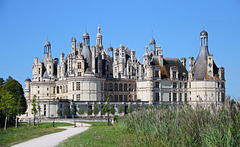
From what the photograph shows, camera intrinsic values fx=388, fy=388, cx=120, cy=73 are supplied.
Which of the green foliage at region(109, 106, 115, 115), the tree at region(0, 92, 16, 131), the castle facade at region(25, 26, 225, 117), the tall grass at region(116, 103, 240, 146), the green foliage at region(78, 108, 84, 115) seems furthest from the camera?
the castle facade at region(25, 26, 225, 117)

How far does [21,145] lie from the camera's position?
28188 millimetres

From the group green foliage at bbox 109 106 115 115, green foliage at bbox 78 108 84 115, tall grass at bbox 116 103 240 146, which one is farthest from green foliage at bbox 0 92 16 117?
tall grass at bbox 116 103 240 146

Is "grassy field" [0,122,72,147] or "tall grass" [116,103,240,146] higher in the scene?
"tall grass" [116,103,240,146]

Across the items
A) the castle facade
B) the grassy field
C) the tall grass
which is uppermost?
the castle facade

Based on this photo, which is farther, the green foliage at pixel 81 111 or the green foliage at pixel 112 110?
the green foliage at pixel 112 110

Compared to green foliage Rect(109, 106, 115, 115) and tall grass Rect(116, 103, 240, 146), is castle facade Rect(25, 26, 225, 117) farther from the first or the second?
tall grass Rect(116, 103, 240, 146)

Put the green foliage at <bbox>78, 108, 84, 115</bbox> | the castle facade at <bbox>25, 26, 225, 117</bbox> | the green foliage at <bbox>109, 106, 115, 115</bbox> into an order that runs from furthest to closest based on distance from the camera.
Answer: the castle facade at <bbox>25, 26, 225, 117</bbox> → the green foliage at <bbox>109, 106, 115, 115</bbox> → the green foliage at <bbox>78, 108, 84, 115</bbox>

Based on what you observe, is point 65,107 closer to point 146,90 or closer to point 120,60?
point 146,90

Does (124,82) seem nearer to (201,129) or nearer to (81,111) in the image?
(81,111)

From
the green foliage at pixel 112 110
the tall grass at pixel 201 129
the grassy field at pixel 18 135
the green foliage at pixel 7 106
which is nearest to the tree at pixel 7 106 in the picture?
the green foliage at pixel 7 106

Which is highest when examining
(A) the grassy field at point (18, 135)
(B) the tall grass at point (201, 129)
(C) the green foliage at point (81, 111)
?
(B) the tall grass at point (201, 129)

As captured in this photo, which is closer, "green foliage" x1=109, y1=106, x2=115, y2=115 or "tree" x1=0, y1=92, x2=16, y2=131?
"tree" x1=0, y1=92, x2=16, y2=131

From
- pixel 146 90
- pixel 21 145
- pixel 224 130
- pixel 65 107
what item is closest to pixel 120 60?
pixel 146 90

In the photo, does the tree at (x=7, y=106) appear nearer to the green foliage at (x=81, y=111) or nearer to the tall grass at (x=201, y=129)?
the green foliage at (x=81, y=111)
